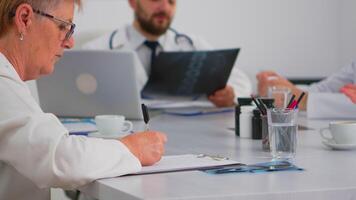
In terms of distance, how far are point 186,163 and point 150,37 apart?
2403mm

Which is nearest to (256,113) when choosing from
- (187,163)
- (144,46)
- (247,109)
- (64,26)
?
(247,109)

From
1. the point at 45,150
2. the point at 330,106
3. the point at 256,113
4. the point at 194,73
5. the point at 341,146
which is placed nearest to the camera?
the point at 45,150

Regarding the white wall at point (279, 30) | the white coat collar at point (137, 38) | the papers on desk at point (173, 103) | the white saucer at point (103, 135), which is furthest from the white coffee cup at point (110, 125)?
the white wall at point (279, 30)

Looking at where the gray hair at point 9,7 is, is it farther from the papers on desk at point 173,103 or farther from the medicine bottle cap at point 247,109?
the papers on desk at point 173,103

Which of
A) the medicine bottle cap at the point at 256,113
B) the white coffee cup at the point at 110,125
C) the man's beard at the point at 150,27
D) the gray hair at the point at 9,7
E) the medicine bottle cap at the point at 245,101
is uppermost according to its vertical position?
the gray hair at the point at 9,7

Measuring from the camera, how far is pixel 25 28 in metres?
1.47

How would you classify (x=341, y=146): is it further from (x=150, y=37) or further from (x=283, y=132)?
(x=150, y=37)

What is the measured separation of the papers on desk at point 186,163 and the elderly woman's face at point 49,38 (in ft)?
1.12

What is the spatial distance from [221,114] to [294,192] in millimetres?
1527

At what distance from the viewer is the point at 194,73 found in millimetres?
2910

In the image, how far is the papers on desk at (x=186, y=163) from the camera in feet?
4.59

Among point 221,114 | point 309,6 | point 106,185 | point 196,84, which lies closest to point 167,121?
point 221,114

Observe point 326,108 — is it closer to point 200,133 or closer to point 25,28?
point 200,133

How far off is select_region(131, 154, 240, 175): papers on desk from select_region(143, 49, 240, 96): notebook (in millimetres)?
1334
